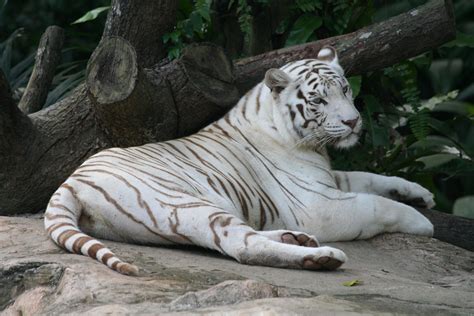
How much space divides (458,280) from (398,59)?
233 centimetres

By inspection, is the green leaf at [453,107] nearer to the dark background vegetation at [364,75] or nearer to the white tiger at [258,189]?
the dark background vegetation at [364,75]

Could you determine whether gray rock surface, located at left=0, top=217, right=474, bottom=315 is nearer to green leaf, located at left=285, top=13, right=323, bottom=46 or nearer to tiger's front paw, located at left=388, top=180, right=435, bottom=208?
tiger's front paw, located at left=388, top=180, right=435, bottom=208

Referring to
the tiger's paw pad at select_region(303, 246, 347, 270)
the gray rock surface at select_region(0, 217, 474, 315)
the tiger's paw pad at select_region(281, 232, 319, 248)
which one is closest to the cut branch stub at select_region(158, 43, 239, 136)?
the gray rock surface at select_region(0, 217, 474, 315)

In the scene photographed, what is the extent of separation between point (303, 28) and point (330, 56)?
1.07 meters

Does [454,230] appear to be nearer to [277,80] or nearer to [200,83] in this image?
[277,80]

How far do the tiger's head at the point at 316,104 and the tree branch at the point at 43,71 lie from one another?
2.14m

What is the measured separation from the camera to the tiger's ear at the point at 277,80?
5.84m

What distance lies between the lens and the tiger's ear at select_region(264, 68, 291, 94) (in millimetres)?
5844

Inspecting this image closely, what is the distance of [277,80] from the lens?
5.89m

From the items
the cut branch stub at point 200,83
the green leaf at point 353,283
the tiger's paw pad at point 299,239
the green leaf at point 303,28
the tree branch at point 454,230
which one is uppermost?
the green leaf at point 303,28

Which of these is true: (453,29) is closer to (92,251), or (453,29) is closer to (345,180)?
(345,180)

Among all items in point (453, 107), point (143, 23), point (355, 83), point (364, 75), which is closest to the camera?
point (143, 23)

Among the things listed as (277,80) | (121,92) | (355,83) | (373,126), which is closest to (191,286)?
(121,92)

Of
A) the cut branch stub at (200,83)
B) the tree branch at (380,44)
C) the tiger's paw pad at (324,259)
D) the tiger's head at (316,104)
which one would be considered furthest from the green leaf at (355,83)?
the tiger's paw pad at (324,259)
